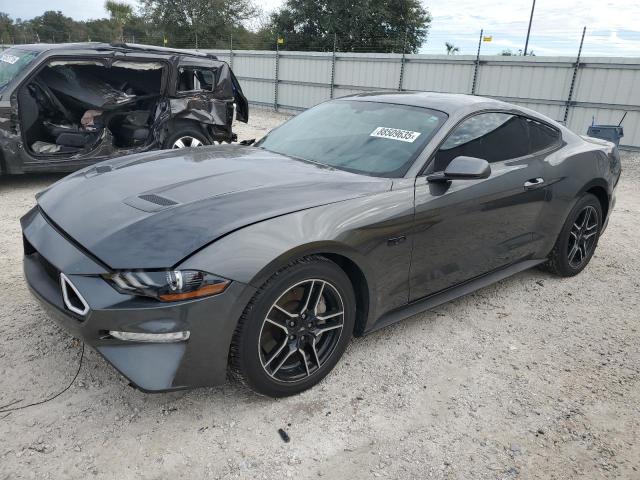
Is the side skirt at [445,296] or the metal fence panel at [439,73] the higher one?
the metal fence panel at [439,73]

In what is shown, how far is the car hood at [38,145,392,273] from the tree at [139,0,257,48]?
40.5 m

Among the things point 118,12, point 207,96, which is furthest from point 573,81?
point 118,12

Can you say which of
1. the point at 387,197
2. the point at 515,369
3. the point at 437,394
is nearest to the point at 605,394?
the point at 515,369

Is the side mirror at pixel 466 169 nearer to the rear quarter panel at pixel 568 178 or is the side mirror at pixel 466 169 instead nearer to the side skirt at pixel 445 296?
the side skirt at pixel 445 296

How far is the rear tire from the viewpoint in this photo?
4.11m

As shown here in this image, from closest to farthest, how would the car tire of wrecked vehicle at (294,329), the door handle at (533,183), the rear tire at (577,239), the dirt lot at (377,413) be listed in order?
the dirt lot at (377,413), the car tire of wrecked vehicle at (294,329), the door handle at (533,183), the rear tire at (577,239)

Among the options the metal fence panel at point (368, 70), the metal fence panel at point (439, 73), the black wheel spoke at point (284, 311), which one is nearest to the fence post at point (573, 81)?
the metal fence panel at point (439, 73)

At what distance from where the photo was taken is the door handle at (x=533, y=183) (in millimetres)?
3551

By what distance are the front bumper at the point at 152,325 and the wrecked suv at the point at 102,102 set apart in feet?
15.0

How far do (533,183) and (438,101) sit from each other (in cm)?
93

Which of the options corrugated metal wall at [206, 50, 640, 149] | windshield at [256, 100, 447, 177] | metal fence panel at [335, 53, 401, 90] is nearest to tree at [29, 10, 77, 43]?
corrugated metal wall at [206, 50, 640, 149]

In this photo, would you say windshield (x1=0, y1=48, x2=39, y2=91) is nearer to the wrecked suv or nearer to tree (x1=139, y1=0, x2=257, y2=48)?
the wrecked suv

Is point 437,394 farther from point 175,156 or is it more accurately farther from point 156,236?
point 175,156

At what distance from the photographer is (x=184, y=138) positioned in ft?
23.7
